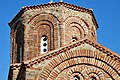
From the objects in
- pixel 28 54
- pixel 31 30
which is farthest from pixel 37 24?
pixel 28 54

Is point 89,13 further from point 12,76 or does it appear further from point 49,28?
point 12,76

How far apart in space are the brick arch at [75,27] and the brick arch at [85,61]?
20.6 feet

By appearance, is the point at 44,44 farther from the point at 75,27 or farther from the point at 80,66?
the point at 80,66

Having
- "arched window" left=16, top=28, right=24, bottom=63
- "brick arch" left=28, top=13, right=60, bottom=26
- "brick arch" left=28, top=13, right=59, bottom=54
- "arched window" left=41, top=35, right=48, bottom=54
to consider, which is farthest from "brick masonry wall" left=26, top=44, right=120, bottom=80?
"arched window" left=16, top=28, right=24, bottom=63

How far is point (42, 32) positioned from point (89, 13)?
3.88 meters

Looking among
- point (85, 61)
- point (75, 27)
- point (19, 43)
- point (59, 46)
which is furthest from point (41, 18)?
point (85, 61)

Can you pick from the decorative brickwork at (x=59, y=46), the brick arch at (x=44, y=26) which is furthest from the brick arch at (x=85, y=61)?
the brick arch at (x=44, y=26)

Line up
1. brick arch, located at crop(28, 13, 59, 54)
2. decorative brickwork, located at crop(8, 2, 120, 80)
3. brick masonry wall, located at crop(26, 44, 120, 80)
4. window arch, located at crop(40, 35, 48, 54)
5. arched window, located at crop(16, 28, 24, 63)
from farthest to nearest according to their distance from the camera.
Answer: arched window, located at crop(16, 28, 24, 63)
brick arch, located at crop(28, 13, 59, 54)
window arch, located at crop(40, 35, 48, 54)
decorative brickwork, located at crop(8, 2, 120, 80)
brick masonry wall, located at crop(26, 44, 120, 80)

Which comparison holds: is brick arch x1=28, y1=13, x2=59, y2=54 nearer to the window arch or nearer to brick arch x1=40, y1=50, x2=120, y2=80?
the window arch

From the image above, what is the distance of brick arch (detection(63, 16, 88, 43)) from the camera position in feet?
98.3

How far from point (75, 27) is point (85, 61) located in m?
7.50

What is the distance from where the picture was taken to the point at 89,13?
31.0 meters

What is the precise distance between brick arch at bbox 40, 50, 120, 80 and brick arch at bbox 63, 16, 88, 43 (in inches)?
247

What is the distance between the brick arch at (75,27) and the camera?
29.9m
